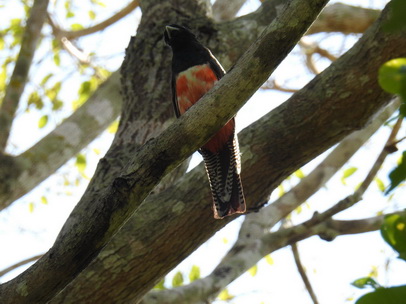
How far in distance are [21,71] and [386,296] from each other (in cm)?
344

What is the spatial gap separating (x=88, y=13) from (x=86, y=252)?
4.71m

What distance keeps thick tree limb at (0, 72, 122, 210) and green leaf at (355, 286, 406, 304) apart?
298 cm

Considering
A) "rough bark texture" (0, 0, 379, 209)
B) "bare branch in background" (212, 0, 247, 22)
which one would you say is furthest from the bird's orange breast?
"bare branch in background" (212, 0, 247, 22)

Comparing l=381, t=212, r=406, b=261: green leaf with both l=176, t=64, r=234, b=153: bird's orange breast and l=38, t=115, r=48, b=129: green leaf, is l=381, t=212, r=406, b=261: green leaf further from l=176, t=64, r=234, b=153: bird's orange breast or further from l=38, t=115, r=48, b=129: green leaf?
l=38, t=115, r=48, b=129: green leaf

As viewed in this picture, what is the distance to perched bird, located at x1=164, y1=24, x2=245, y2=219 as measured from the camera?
3502 mm

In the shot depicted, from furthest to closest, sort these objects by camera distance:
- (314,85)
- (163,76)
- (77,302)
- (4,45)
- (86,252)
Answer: (4,45) < (163,76) < (314,85) < (77,302) < (86,252)

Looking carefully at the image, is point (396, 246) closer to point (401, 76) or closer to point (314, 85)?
point (401, 76)

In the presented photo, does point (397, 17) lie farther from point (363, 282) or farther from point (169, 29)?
point (169, 29)

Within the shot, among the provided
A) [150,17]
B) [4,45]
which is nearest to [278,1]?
[150,17]

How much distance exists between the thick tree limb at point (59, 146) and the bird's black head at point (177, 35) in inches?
27.0

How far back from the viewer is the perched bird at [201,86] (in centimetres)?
350

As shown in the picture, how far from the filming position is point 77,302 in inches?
114

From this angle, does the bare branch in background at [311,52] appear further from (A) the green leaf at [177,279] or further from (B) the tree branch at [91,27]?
(A) the green leaf at [177,279]

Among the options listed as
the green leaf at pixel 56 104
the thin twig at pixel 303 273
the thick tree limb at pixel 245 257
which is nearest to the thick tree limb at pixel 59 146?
the thick tree limb at pixel 245 257
